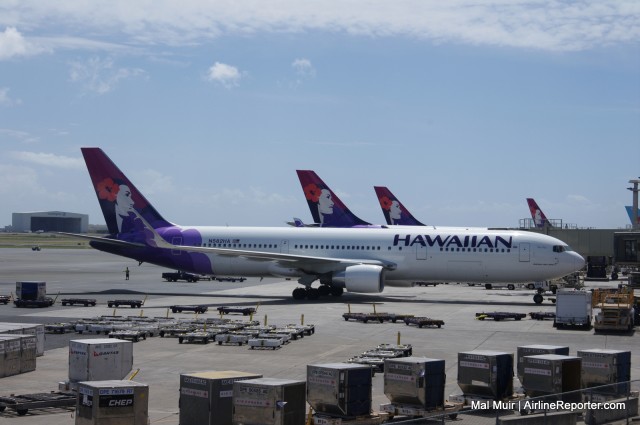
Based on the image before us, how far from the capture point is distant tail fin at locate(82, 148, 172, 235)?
53.8 metres

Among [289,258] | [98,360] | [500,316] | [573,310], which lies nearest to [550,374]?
[98,360]

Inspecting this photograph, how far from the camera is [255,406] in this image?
632 inches

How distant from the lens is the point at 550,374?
19.6m

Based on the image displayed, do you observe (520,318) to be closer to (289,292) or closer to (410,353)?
(410,353)

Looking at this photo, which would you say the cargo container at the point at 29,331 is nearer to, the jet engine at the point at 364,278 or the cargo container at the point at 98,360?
the cargo container at the point at 98,360

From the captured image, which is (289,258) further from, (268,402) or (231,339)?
(268,402)

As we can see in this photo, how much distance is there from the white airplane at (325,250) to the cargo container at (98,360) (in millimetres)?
27123

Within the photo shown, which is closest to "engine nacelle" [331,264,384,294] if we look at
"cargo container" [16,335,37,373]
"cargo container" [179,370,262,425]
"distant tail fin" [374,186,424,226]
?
"cargo container" [16,335,37,373]

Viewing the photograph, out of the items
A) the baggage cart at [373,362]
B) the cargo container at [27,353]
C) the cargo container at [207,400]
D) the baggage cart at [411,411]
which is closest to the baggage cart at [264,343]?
the baggage cart at [373,362]

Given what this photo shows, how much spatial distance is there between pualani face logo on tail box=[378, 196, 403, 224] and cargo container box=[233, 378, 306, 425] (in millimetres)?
72117

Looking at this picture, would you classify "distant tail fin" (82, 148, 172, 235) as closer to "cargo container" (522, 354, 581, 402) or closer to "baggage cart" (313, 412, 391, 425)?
"cargo container" (522, 354, 581, 402)

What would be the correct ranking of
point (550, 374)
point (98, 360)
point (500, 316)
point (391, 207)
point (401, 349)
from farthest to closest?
point (391, 207), point (500, 316), point (401, 349), point (98, 360), point (550, 374)

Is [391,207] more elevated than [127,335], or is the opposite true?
[391,207]

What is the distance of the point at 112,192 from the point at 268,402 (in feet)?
132
